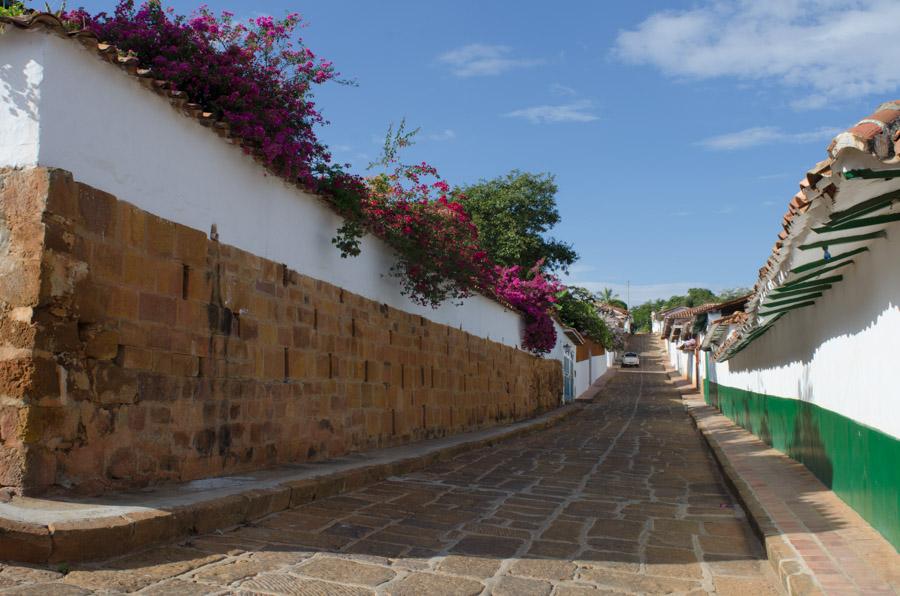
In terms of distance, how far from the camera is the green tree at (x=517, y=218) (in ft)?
106

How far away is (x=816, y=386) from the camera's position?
782cm

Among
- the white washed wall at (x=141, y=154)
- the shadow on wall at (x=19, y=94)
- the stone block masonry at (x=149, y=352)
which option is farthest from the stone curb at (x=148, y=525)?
the shadow on wall at (x=19, y=94)

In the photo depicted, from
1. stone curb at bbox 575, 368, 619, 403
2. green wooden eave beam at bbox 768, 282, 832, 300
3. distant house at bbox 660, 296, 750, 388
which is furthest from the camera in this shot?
stone curb at bbox 575, 368, 619, 403

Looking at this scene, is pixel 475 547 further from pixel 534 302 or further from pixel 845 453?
pixel 534 302

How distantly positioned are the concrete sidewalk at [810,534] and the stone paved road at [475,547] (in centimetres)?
18

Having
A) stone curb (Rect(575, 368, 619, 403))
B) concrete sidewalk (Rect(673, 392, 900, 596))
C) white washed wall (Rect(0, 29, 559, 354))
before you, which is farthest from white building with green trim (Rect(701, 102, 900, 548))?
stone curb (Rect(575, 368, 619, 403))

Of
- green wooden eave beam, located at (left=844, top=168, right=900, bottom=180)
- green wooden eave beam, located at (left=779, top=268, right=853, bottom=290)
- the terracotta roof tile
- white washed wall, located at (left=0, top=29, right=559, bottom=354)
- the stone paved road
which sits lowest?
the stone paved road

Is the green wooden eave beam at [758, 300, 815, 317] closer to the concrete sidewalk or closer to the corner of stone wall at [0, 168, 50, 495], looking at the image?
the concrete sidewalk

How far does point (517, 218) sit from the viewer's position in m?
33.3

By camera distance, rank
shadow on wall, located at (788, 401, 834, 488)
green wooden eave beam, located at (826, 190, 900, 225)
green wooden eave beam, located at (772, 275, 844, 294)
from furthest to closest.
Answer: shadow on wall, located at (788, 401, 834, 488)
green wooden eave beam, located at (772, 275, 844, 294)
green wooden eave beam, located at (826, 190, 900, 225)

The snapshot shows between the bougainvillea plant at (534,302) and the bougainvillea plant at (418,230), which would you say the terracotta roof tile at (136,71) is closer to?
the bougainvillea plant at (418,230)

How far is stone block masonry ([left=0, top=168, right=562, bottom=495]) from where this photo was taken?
465 centimetres

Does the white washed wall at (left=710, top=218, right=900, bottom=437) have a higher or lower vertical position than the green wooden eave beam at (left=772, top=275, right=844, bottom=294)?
lower

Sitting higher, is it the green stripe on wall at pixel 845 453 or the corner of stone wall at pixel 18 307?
the corner of stone wall at pixel 18 307
